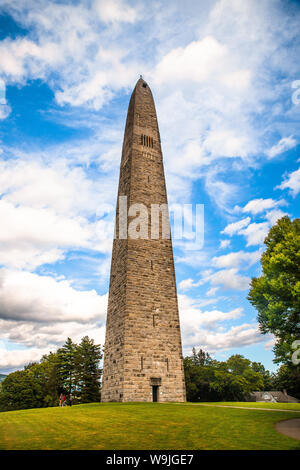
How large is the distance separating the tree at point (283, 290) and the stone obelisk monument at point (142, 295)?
23.6 feet

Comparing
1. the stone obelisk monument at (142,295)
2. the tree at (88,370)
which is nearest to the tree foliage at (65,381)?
the tree at (88,370)

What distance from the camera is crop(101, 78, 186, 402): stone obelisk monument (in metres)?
21.4

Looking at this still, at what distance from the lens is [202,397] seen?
43.2 meters

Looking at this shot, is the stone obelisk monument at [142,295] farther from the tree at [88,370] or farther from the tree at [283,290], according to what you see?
the tree at [88,370]

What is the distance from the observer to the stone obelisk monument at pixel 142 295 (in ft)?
70.2

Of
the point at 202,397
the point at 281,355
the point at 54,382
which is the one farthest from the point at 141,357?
the point at 54,382

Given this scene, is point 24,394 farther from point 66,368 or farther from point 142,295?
point 142,295

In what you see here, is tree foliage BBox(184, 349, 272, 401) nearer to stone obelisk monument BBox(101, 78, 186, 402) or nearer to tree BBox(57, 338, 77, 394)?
tree BBox(57, 338, 77, 394)

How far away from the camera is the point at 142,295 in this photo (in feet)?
77.4

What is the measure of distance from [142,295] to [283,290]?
9961 millimetres

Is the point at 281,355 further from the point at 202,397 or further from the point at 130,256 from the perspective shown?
the point at 202,397

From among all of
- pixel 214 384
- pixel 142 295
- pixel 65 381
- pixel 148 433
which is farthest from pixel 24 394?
pixel 148 433

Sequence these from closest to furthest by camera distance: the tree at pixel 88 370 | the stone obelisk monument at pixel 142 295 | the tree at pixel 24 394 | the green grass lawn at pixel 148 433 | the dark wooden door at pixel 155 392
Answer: the green grass lawn at pixel 148 433 → the dark wooden door at pixel 155 392 → the stone obelisk monument at pixel 142 295 → the tree at pixel 88 370 → the tree at pixel 24 394
